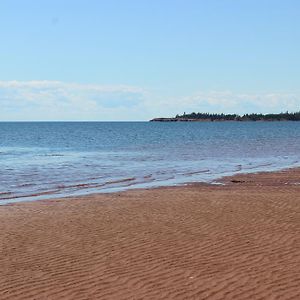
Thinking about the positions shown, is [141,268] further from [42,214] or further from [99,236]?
[42,214]

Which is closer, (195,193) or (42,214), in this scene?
(42,214)

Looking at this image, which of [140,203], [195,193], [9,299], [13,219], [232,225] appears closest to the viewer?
[9,299]

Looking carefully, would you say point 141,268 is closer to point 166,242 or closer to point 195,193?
point 166,242

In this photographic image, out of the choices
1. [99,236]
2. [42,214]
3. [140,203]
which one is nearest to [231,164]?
[140,203]

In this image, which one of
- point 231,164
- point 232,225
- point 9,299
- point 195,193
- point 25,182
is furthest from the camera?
point 231,164

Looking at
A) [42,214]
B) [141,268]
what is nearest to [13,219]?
[42,214]

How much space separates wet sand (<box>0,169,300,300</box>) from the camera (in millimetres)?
7734

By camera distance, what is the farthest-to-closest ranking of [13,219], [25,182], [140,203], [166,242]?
[25,182] < [140,203] < [13,219] < [166,242]

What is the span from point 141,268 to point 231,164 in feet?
81.2

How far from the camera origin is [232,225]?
12.2m

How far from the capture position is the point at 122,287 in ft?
25.5

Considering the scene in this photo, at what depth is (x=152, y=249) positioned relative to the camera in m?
9.98

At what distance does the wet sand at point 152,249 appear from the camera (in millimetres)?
7734

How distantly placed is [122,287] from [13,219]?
645cm
